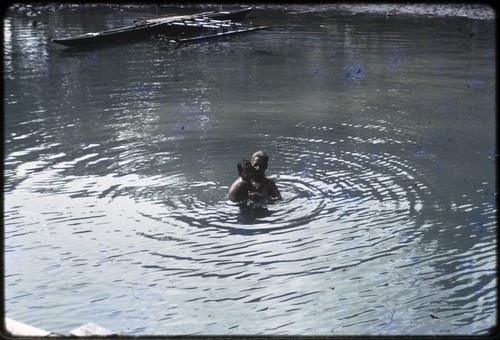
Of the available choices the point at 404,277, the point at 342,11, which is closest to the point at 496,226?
the point at 404,277

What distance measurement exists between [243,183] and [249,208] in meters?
0.34

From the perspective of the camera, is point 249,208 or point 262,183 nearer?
point 249,208

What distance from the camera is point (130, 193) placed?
35.8 feet

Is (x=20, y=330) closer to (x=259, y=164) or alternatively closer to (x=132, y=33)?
(x=259, y=164)

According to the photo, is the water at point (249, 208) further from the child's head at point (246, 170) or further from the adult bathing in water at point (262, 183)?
the child's head at point (246, 170)

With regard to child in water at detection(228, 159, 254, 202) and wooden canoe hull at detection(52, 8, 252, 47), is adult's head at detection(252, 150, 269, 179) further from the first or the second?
wooden canoe hull at detection(52, 8, 252, 47)

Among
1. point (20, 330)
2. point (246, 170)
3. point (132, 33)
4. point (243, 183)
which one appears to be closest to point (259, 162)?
point (246, 170)

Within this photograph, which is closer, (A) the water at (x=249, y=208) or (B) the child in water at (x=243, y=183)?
(A) the water at (x=249, y=208)

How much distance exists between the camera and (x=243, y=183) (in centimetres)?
1010

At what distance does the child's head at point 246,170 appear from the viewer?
9987mm

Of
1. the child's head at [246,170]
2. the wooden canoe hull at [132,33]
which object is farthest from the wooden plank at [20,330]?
the wooden canoe hull at [132,33]

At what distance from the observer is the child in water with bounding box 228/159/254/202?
10.0m

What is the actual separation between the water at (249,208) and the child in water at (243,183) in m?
0.17

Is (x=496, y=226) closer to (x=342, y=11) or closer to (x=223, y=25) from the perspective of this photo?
(x=223, y=25)
